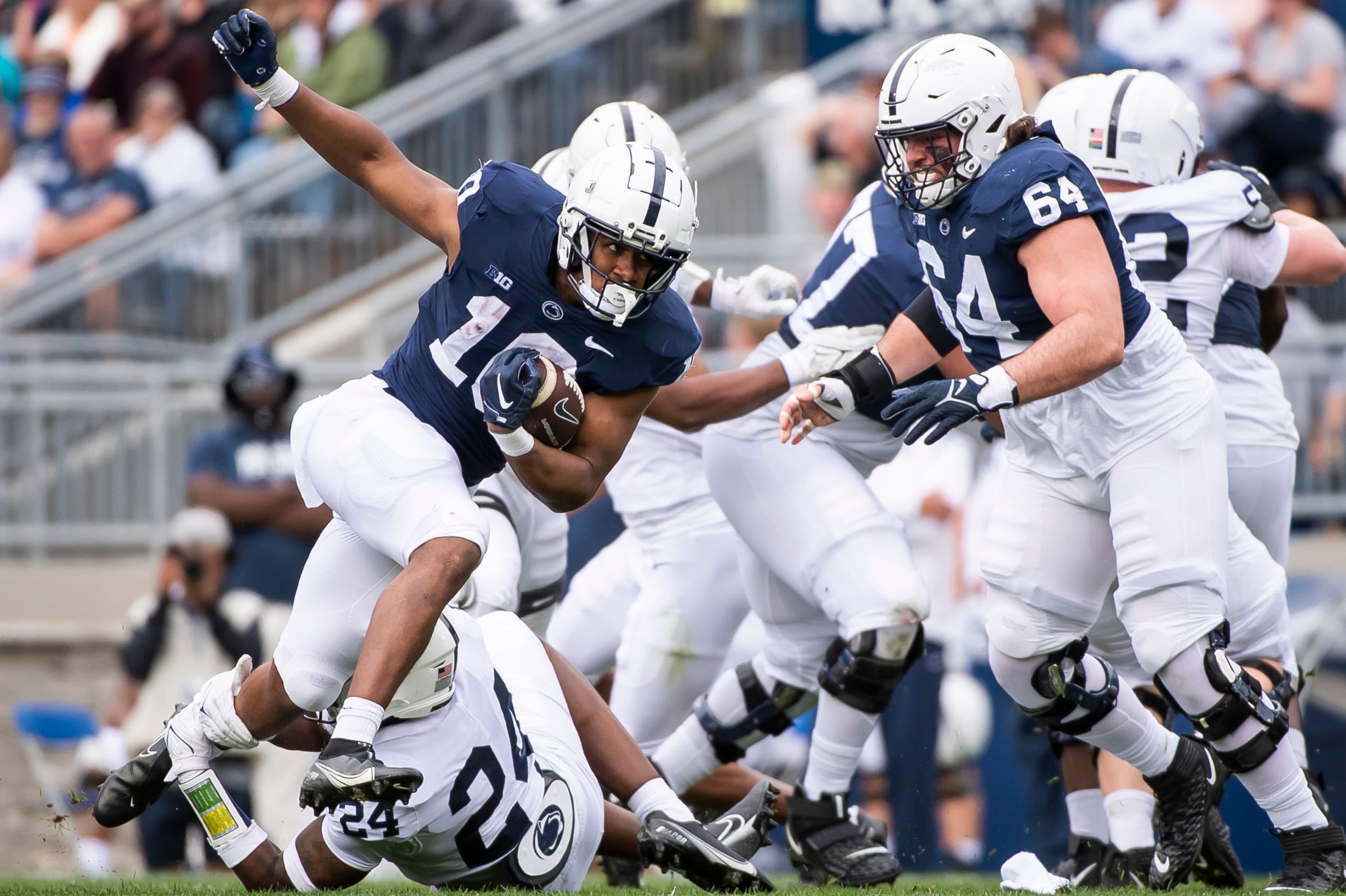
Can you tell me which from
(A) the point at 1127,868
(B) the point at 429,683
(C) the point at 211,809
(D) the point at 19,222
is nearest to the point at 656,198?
(B) the point at 429,683

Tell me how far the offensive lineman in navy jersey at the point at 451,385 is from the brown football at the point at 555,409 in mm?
45

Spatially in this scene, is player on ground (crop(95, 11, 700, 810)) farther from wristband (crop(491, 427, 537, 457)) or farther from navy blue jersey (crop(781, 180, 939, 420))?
navy blue jersey (crop(781, 180, 939, 420))

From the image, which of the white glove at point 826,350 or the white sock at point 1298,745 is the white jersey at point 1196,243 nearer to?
the white glove at point 826,350

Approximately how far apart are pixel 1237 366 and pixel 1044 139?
1.34m

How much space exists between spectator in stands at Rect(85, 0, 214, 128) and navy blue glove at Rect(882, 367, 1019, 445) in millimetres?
8805

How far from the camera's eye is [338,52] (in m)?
11.4

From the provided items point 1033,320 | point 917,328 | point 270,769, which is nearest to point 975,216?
point 1033,320

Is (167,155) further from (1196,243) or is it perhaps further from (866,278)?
(1196,243)

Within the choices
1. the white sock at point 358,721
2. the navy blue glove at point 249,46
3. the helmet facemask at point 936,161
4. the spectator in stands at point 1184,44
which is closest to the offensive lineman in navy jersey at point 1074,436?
the helmet facemask at point 936,161

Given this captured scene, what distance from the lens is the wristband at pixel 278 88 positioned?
4.59 metres

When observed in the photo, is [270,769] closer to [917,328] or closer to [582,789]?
[582,789]

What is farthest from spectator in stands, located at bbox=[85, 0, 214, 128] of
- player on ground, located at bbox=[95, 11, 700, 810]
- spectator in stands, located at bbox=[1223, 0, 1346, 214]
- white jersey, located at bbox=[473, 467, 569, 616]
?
player on ground, located at bbox=[95, 11, 700, 810]

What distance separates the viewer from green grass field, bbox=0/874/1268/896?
4539mm

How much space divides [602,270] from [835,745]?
1.93 m
